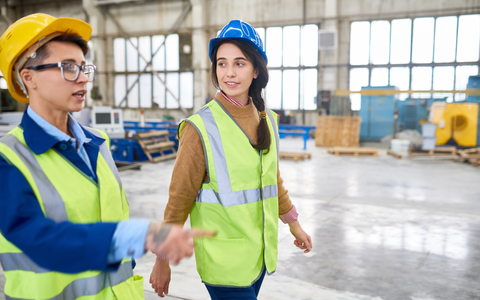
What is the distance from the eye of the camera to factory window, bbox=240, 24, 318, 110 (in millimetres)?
17891

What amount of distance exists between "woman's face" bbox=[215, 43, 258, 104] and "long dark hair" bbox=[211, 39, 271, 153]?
0.07 feet

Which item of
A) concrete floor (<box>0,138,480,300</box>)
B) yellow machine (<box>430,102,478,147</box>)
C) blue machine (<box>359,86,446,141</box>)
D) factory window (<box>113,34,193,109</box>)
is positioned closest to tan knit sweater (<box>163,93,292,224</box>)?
concrete floor (<box>0,138,480,300</box>)

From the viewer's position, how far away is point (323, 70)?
17453 millimetres

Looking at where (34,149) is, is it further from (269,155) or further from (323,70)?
(323,70)

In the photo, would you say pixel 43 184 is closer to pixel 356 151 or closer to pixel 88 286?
pixel 88 286

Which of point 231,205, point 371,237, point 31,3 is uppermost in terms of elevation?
point 31,3

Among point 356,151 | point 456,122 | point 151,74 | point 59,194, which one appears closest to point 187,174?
point 59,194

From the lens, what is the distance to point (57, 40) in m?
1.19

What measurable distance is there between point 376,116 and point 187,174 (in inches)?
544

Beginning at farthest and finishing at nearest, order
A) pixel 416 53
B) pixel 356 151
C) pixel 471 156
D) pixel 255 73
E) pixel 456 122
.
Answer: pixel 416 53
pixel 456 122
pixel 356 151
pixel 471 156
pixel 255 73

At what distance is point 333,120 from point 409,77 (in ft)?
15.7

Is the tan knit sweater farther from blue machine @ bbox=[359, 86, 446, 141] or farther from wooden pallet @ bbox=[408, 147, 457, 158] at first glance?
blue machine @ bbox=[359, 86, 446, 141]

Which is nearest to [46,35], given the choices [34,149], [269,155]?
[34,149]

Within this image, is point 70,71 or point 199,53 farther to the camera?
point 199,53
